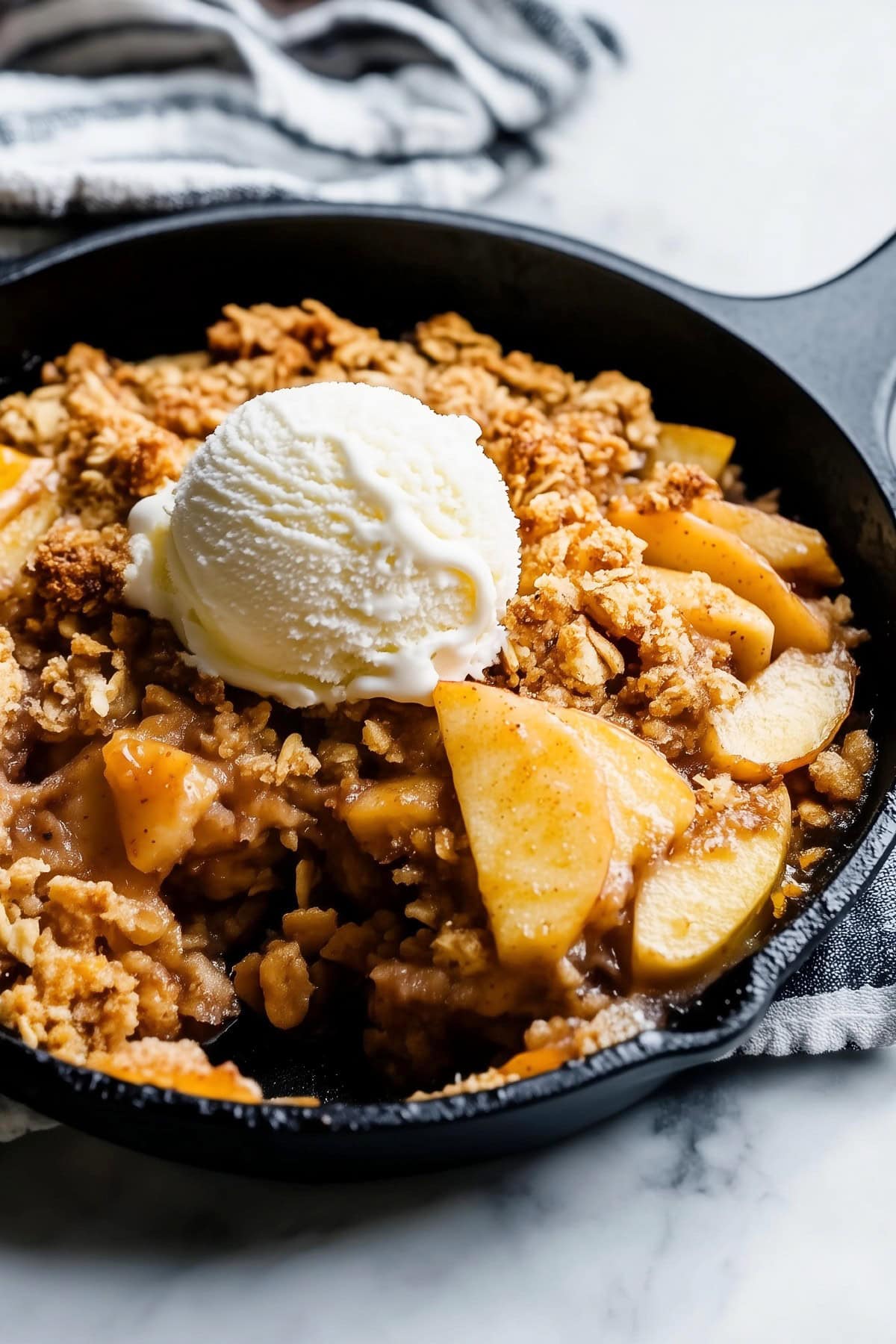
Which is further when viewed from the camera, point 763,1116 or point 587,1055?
point 763,1116

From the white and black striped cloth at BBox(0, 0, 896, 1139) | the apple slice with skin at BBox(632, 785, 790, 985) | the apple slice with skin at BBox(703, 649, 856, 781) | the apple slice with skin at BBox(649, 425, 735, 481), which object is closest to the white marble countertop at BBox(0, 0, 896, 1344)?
the apple slice with skin at BBox(632, 785, 790, 985)

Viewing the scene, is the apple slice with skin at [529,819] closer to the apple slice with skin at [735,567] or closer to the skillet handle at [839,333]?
the apple slice with skin at [735,567]

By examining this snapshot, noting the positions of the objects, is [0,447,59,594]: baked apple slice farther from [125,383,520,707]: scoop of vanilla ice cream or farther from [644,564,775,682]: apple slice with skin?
[644,564,775,682]: apple slice with skin

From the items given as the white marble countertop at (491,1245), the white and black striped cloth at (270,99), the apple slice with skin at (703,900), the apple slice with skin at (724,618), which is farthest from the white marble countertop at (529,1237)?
the white and black striped cloth at (270,99)

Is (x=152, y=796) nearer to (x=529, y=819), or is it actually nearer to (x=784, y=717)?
(x=529, y=819)

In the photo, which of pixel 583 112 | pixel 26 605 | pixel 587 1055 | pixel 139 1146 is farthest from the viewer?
pixel 583 112

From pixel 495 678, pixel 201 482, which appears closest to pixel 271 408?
A: pixel 201 482

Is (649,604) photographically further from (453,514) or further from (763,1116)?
(763,1116)
